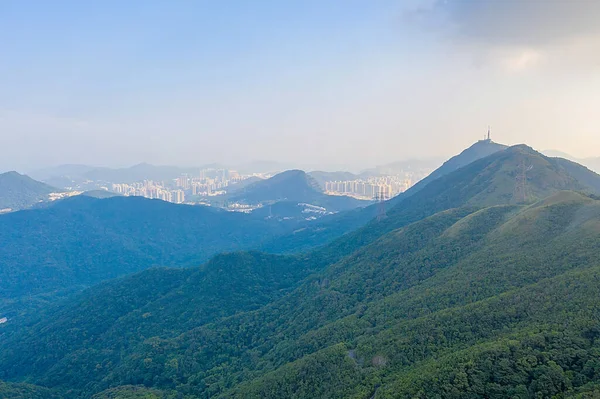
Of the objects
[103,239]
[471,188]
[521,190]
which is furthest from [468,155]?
[103,239]

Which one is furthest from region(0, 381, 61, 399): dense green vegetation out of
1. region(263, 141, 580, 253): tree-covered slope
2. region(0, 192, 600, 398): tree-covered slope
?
region(263, 141, 580, 253): tree-covered slope

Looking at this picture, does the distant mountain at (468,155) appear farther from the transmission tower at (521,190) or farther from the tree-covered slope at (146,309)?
the tree-covered slope at (146,309)

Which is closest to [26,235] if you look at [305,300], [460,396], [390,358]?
[305,300]

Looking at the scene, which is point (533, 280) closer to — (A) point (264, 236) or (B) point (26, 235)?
(A) point (264, 236)

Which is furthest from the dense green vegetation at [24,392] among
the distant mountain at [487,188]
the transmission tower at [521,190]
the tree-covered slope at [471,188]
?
the transmission tower at [521,190]

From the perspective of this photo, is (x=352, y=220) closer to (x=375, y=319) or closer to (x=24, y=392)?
(x=375, y=319)

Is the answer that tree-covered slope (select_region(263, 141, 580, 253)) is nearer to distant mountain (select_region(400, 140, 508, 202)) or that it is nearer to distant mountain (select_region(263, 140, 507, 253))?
distant mountain (select_region(263, 140, 507, 253))
